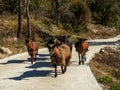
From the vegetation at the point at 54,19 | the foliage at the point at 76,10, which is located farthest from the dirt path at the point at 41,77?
the foliage at the point at 76,10

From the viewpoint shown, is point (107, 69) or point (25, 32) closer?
point (107, 69)

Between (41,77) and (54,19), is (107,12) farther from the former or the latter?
(41,77)

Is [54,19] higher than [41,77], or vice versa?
[41,77]

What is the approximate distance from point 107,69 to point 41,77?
6.34 metres

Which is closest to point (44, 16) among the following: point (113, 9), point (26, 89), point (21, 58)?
point (113, 9)

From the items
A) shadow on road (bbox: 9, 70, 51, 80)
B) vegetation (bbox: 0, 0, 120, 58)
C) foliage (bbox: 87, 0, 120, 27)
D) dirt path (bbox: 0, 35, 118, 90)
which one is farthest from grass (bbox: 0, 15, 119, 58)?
foliage (bbox: 87, 0, 120, 27)

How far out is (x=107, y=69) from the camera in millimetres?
22328

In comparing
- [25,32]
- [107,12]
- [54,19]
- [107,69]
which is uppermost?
[107,69]

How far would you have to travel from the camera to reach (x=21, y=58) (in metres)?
24.6

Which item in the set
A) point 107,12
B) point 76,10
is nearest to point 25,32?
point 76,10

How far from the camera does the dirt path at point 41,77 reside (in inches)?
602

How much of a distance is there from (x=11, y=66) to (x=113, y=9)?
46.0 m

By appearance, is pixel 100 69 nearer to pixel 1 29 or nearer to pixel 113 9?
pixel 1 29

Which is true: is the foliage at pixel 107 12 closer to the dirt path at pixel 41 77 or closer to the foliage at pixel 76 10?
the foliage at pixel 76 10
